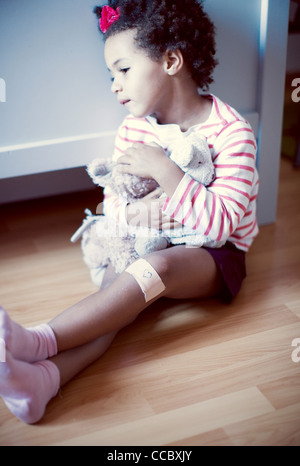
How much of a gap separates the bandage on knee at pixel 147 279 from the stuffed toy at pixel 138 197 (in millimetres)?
84

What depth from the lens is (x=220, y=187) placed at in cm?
95

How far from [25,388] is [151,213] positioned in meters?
0.41

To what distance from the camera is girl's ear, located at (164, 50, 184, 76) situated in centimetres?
98

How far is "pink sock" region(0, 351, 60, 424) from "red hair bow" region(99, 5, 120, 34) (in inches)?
25.5

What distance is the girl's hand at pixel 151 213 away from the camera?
980 mm

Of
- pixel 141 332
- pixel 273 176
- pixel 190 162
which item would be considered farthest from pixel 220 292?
pixel 273 176

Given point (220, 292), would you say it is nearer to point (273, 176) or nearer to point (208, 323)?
point (208, 323)

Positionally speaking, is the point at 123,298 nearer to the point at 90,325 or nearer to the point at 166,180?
the point at 90,325

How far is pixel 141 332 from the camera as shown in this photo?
38.9 inches

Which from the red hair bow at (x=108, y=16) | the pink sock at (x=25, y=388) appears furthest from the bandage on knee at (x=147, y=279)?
the red hair bow at (x=108, y=16)

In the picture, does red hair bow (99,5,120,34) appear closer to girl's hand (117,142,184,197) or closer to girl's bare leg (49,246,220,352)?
girl's hand (117,142,184,197)

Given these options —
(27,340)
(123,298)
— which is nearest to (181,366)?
(123,298)

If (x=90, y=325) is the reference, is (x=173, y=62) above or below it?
above

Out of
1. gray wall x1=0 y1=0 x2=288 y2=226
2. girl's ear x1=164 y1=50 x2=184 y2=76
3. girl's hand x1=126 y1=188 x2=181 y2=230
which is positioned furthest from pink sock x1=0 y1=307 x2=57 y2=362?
girl's ear x1=164 y1=50 x2=184 y2=76
